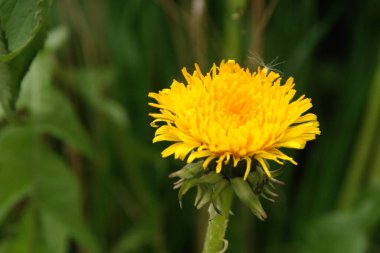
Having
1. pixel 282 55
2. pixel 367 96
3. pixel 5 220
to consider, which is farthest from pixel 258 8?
pixel 5 220

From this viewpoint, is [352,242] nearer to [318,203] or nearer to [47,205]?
[318,203]

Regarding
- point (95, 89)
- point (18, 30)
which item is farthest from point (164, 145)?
point (18, 30)

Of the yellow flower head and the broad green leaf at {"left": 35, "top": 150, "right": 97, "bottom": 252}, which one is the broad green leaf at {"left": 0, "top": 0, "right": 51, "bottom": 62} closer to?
the yellow flower head

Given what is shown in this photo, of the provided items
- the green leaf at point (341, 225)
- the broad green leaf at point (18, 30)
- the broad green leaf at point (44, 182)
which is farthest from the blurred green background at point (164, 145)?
the broad green leaf at point (18, 30)

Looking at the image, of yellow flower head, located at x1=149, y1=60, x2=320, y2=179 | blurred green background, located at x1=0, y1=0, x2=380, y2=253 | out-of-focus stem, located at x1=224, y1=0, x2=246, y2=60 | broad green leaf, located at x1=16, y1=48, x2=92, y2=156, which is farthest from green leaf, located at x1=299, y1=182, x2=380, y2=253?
yellow flower head, located at x1=149, y1=60, x2=320, y2=179

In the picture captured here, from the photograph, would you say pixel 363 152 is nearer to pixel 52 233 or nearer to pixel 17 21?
pixel 52 233

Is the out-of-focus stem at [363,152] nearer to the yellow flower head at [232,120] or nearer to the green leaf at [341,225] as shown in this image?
the green leaf at [341,225]

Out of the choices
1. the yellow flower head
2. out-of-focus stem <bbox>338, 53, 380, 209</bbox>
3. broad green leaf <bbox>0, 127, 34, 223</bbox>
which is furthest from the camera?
out-of-focus stem <bbox>338, 53, 380, 209</bbox>
